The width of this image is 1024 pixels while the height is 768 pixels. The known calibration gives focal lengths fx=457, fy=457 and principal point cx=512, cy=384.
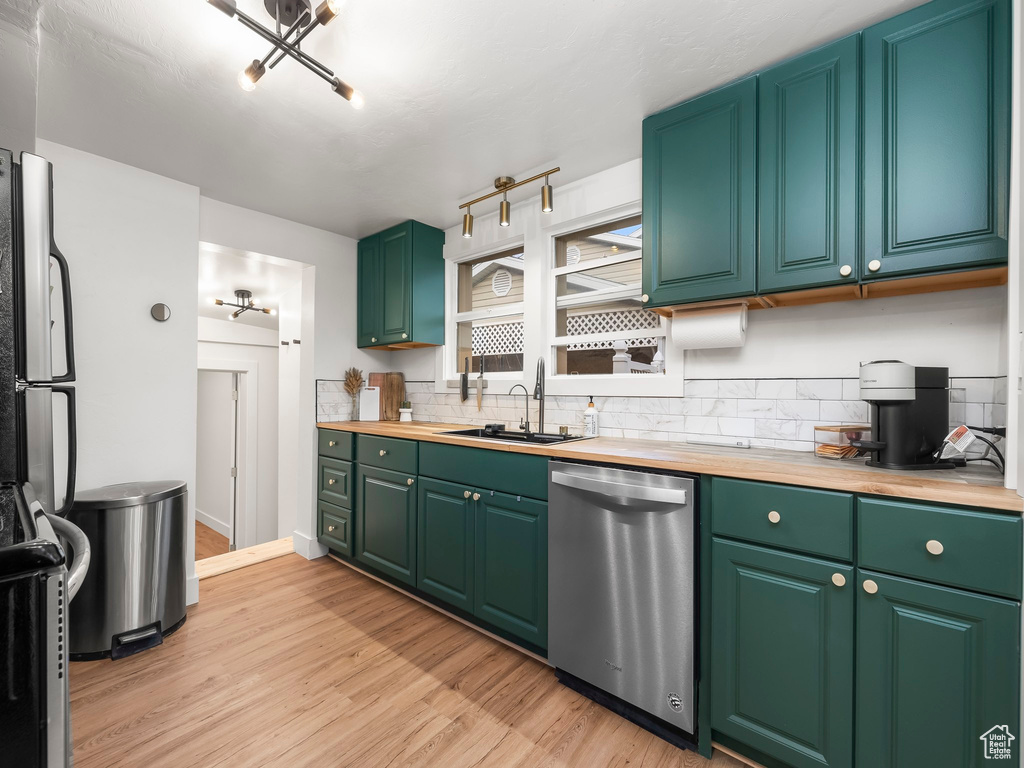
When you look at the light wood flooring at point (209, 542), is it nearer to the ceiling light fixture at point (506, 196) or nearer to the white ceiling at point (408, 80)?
the white ceiling at point (408, 80)

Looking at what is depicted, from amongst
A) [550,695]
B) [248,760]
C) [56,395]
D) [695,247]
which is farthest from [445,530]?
[56,395]

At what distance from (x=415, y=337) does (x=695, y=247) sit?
79.7 inches

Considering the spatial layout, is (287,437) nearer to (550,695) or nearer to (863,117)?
(550,695)

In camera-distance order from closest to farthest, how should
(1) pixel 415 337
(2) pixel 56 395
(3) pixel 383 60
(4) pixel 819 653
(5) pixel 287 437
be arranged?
1. (4) pixel 819 653
2. (3) pixel 383 60
3. (2) pixel 56 395
4. (1) pixel 415 337
5. (5) pixel 287 437

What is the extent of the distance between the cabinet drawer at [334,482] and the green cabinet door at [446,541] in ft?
2.57

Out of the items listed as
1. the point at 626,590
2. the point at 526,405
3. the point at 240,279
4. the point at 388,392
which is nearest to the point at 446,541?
the point at 526,405

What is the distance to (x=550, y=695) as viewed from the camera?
1.89m

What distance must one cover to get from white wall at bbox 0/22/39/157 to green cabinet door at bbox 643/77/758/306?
206 centimetres

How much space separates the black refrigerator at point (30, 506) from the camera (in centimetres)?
54

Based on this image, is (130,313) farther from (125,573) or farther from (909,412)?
(909,412)

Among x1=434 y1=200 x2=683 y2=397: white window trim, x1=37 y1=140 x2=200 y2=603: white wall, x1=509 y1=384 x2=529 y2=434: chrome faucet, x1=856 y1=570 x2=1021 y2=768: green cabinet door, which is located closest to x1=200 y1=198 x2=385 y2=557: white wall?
x1=37 y1=140 x2=200 y2=603: white wall

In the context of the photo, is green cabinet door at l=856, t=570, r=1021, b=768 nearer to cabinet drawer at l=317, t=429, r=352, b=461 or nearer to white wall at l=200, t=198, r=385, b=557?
cabinet drawer at l=317, t=429, r=352, b=461

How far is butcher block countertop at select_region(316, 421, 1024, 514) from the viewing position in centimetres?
117

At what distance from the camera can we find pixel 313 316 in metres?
3.45
